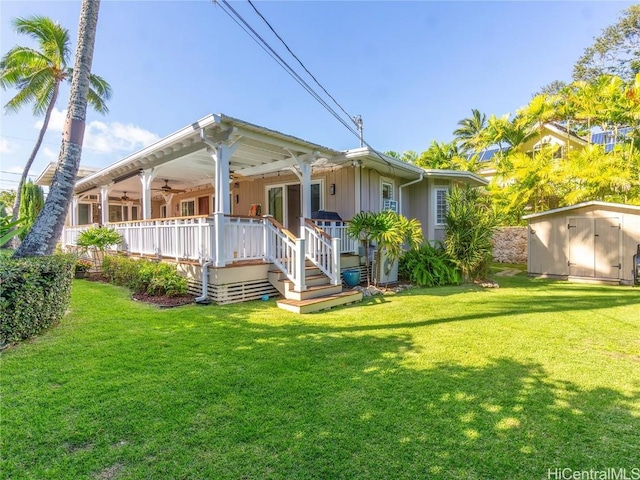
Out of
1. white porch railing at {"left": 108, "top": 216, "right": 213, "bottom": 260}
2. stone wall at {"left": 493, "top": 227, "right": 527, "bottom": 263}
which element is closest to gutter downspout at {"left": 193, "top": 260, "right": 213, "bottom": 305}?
white porch railing at {"left": 108, "top": 216, "right": 213, "bottom": 260}

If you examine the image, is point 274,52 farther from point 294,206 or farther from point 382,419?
point 382,419

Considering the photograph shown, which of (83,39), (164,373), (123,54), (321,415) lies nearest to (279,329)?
(164,373)

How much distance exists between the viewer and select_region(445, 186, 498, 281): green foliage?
882 centimetres

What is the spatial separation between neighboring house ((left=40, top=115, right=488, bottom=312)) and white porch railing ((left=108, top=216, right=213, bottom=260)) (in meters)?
0.02

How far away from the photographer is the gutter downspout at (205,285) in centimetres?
597

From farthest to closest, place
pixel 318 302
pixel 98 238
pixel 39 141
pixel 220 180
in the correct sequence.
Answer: pixel 39 141, pixel 98 238, pixel 220 180, pixel 318 302

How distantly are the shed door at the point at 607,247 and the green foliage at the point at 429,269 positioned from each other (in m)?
4.16

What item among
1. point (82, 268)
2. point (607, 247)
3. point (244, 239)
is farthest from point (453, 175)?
point (82, 268)

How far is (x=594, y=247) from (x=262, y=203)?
10.3 metres

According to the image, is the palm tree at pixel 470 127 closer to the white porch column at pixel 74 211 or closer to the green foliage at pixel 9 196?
the white porch column at pixel 74 211

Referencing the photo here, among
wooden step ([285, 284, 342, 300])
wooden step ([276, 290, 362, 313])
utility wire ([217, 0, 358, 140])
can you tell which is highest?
utility wire ([217, 0, 358, 140])

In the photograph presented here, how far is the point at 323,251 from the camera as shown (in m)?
6.85

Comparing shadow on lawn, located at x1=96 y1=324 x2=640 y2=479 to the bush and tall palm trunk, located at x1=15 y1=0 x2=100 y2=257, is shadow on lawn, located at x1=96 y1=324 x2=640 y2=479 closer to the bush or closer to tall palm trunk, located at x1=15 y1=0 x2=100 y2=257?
the bush

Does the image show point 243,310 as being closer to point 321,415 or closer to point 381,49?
point 321,415
